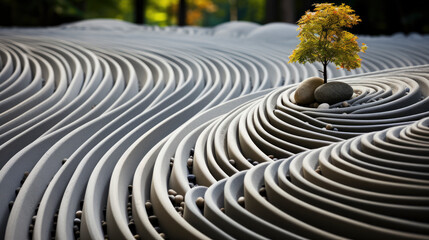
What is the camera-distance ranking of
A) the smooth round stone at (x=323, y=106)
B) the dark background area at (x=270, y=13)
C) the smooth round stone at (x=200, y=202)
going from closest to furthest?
the smooth round stone at (x=200, y=202) → the smooth round stone at (x=323, y=106) → the dark background area at (x=270, y=13)

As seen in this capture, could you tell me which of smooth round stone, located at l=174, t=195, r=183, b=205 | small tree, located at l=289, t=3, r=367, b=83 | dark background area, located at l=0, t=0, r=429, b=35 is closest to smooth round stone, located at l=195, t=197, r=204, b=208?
smooth round stone, located at l=174, t=195, r=183, b=205

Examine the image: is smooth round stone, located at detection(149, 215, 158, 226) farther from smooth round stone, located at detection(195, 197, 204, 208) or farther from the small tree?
the small tree

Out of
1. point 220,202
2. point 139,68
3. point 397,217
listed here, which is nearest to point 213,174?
point 220,202

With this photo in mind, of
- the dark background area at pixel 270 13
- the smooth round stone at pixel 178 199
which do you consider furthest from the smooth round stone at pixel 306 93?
the dark background area at pixel 270 13

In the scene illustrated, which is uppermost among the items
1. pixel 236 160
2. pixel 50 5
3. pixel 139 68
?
pixel 50 5

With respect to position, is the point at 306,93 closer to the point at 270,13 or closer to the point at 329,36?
the point at 329,36

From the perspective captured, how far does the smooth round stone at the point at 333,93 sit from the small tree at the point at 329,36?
0.25 meters

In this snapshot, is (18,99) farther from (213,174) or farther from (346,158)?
(346,158)

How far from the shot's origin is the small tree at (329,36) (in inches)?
195

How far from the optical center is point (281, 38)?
36.9 feet

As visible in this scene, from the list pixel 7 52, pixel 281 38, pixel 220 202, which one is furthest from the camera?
pixel 281 38

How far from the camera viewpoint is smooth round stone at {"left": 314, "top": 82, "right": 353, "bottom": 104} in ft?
15.7

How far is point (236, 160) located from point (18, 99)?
330 centimetres

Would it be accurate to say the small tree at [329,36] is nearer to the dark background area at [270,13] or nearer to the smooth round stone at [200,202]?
the smooth round stone at [200,202]
